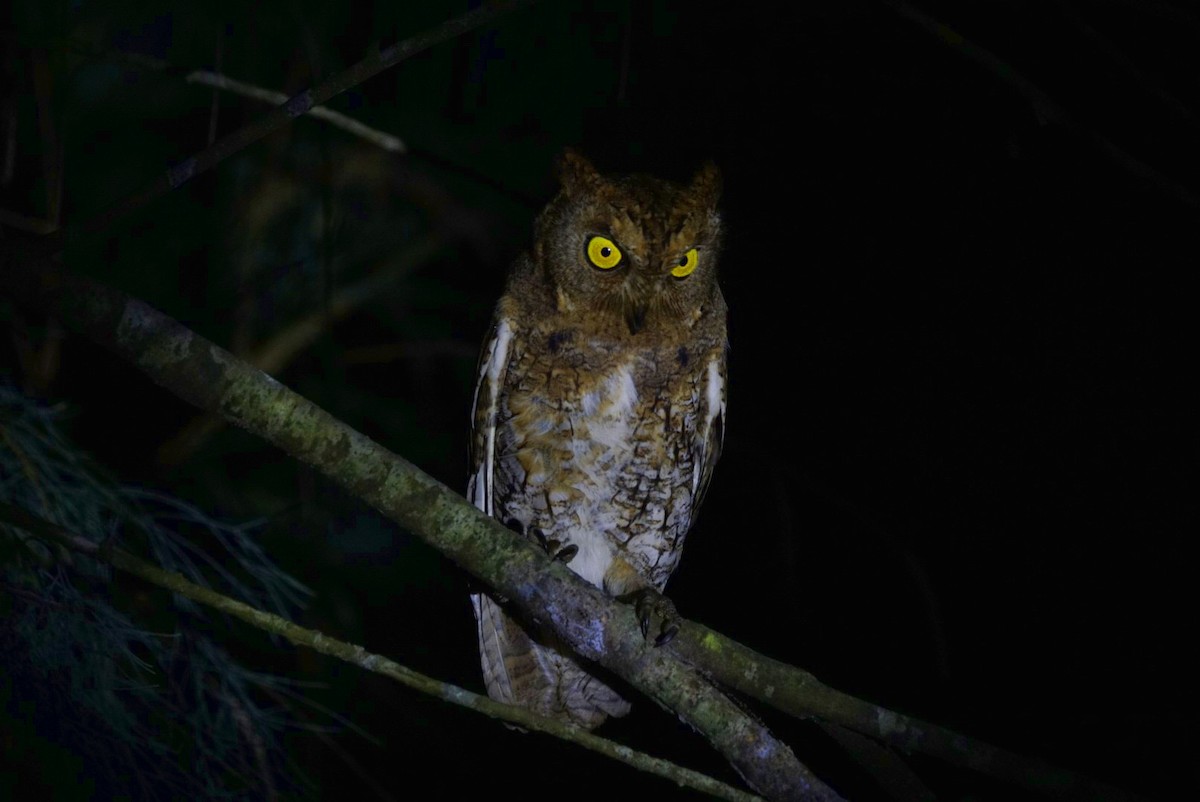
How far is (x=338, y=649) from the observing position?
3.90 feet

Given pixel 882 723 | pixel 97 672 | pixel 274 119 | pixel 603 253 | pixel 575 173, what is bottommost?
pixel 97 672

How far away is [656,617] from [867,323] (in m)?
0.85

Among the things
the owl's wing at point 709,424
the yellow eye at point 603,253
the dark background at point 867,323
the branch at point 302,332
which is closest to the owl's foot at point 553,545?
the owl's wing at point 709,424

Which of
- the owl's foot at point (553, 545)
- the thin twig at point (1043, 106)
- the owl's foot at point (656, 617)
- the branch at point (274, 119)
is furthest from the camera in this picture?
the owl's foot at point (553, 545)

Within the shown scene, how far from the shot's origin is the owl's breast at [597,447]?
1.82 m

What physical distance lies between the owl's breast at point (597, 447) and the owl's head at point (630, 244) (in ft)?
0.34

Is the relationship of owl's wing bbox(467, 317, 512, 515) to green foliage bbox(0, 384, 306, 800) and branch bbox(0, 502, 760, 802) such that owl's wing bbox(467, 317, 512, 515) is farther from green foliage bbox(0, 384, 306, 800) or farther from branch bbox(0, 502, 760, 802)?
branch bbox(0, 502, 760, 802)

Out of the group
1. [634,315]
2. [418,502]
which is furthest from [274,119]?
[634,315]

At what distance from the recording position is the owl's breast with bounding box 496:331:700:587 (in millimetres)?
1824

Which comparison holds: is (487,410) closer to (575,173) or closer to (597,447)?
(597,447)

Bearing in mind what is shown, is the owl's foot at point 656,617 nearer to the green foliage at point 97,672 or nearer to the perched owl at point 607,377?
the perched owl at point 607,377

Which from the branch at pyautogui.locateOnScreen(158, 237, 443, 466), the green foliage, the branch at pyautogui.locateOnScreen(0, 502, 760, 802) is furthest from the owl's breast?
the branch at pyautogui.locateOnScreen(158, 237, 443, 466)

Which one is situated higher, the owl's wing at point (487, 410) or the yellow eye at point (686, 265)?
the yellow eye at point (686, 265)

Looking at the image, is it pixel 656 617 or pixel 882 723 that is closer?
pixel 882 723
